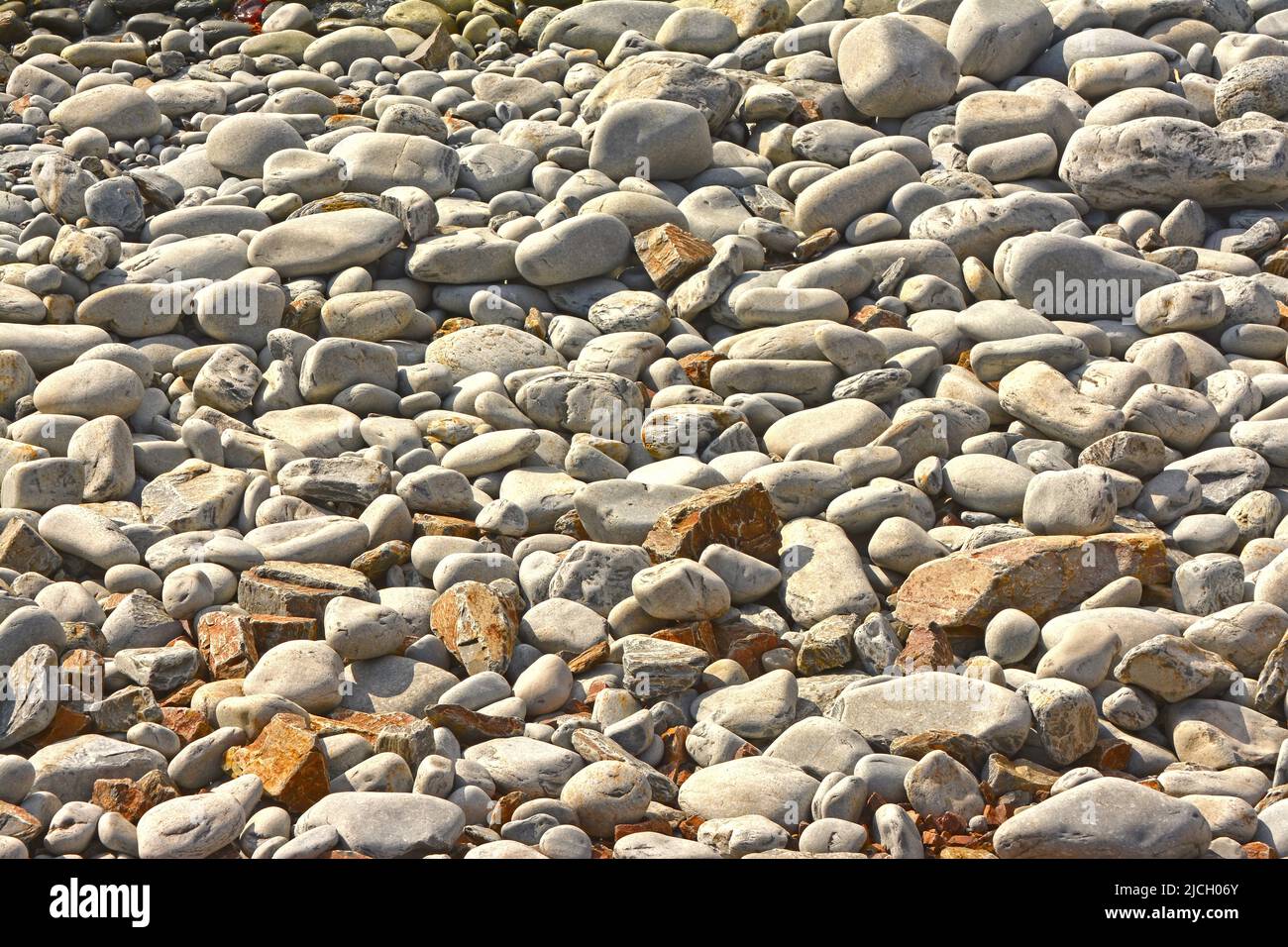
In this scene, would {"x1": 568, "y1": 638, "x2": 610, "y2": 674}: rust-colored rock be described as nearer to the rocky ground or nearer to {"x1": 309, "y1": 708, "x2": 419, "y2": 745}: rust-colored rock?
the rocky ground

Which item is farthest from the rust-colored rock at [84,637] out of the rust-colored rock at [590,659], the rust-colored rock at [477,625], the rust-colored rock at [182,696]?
the rust-colored rock at [590,659]

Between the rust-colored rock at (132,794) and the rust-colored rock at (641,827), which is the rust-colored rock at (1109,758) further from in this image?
the rust-colored rock at (132,794)

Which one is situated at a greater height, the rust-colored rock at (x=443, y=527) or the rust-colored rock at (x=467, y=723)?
the rust-colored rock at (x=443, y=527)

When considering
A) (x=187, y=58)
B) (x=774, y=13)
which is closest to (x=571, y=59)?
(x=774, y=13)

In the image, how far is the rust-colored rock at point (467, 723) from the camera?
4680 mm

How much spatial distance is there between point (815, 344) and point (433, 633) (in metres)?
2.52

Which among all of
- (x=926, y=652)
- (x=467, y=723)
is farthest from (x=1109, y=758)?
(x=467, y=723)

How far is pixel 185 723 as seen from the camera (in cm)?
467

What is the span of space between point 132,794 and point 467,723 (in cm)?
107

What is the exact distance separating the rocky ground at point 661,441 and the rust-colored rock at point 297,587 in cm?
2

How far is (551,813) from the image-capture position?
13.9 feet

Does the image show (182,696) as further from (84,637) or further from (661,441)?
(661,441)

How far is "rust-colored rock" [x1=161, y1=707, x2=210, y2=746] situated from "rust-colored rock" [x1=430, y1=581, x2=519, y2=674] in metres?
0.95

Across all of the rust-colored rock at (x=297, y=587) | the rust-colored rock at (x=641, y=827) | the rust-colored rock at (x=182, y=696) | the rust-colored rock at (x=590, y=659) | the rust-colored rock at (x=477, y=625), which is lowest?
the rust-colored rock at (x=641, y=827)
